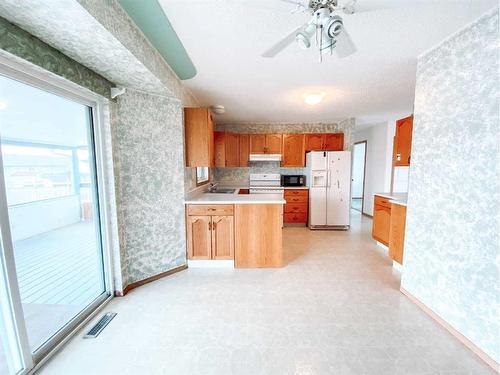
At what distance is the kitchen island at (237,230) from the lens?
2.63 metres

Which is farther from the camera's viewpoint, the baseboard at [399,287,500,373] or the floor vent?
the floor vent

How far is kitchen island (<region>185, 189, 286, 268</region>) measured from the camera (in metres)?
2.63

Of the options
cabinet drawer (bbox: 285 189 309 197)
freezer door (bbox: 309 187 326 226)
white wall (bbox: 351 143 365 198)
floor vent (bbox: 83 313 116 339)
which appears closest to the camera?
floor vent (bbox: 83 313 116 339)

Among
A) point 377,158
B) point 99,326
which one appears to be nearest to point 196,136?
point 99,326

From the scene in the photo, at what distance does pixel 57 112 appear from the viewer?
1.73 metres

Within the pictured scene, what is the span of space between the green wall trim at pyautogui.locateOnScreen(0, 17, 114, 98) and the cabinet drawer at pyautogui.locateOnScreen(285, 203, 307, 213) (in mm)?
3738

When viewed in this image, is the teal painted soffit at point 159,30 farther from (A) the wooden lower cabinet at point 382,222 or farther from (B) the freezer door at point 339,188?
(B) the freezer door at point 339,188

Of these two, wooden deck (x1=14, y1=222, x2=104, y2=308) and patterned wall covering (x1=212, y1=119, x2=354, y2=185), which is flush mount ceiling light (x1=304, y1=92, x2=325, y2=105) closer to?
patterned wall covering (x1=212, y1=119, x2=354, y2=185)

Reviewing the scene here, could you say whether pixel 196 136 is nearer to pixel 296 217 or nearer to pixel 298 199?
pixel 298 199

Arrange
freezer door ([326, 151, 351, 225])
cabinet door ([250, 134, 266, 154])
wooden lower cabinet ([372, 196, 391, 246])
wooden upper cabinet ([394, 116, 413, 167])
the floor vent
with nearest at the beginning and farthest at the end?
the floor vent → wooden upper cabinet ([394, 116, 413, 167]) → wooden lower cabinet ([372, 196, 391, 246]) → freezer door ([326, 151, 351, 225]) → cabinet door ([250, 134, 266, 154])

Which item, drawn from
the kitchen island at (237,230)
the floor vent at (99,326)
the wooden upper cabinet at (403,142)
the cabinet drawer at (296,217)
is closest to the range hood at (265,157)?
the cabinet drawer at (296,217)

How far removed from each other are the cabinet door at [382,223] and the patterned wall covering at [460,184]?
0.94 m

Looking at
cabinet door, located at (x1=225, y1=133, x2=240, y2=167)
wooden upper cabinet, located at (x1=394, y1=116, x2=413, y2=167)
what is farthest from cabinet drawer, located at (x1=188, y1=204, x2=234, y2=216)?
wooden upper cabinet, located at (x1=394, y1=116, x2=413, y2=167)

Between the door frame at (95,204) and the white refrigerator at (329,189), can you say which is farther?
the white refrigerator at (329,189)
